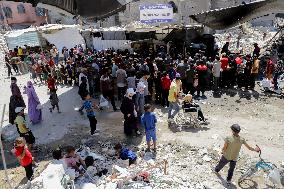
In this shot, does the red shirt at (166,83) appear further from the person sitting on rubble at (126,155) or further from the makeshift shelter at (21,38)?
the makeshift shelter at (21,38)

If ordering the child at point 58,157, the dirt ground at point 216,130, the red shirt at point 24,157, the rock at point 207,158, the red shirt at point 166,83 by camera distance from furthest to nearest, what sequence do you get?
the red shirt at point 166,83 < the dirt ground at point 216,130 < the rock at point 207,158 < the red shirt at point 24,157 < the child at point 58,157

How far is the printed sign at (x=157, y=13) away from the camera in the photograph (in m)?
16.8

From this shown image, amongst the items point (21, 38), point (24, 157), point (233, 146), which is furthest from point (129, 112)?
point (21, 38)

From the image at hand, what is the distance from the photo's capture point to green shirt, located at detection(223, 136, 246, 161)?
720 cm

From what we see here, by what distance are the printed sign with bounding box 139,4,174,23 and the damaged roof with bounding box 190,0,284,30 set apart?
1.37 meters

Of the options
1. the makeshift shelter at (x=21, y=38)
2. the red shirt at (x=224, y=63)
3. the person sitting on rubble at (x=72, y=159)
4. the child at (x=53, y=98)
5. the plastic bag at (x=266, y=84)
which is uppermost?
the makeshift shelter at (x=21, y=38)

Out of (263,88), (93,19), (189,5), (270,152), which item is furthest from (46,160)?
(189,5)

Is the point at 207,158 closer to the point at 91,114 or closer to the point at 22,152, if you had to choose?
Result: the point at 91,114

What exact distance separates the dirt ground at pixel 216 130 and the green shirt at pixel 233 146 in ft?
2.79

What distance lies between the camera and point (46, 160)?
30.3 ft

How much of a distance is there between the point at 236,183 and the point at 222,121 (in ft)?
12.1

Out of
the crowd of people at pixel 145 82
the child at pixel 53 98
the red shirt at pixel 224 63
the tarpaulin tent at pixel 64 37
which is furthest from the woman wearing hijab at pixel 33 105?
the tarpaulin tent at pixel 64 37

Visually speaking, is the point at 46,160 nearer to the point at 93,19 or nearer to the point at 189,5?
the point at 93,19

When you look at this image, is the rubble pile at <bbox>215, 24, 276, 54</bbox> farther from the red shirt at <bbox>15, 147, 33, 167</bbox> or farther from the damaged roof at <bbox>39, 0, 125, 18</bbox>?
the red shirt at <bbox>15, 147, 33, 167</bbox>
